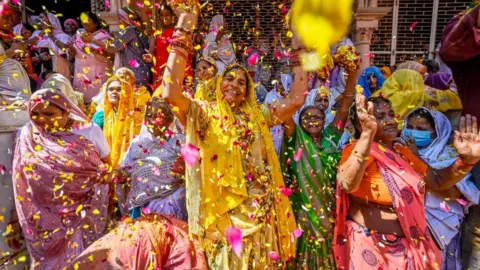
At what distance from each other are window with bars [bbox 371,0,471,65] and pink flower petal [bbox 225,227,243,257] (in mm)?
6413

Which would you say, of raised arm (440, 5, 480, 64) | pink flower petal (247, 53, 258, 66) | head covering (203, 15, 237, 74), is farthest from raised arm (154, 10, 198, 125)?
pink flower petal (247, 53, 258, 66)

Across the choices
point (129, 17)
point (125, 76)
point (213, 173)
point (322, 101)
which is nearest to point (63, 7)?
point (129, 17)

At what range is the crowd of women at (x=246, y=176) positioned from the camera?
231 centimetres

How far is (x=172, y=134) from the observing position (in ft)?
9.53

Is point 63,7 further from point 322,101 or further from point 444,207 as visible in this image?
point 444,207

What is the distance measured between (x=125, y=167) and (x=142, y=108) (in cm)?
119

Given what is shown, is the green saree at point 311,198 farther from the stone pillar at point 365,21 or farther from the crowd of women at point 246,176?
the stone pillar at point 365,21

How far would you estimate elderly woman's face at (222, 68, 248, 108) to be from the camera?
2.48 metres

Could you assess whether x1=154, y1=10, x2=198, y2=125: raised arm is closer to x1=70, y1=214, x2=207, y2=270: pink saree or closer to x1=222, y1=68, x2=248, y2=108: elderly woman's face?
x1=222, y1=68, x2=248, y2=108: elderly woman's face

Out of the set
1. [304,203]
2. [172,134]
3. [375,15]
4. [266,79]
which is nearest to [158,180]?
[172,134]

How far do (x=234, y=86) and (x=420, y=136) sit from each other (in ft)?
5.06

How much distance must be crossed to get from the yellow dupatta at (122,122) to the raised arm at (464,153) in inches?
101

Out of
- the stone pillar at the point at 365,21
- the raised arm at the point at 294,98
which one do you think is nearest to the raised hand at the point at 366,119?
the raised arm at the point at 294,98

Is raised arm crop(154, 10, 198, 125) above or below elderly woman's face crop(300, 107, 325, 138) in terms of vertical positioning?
above
